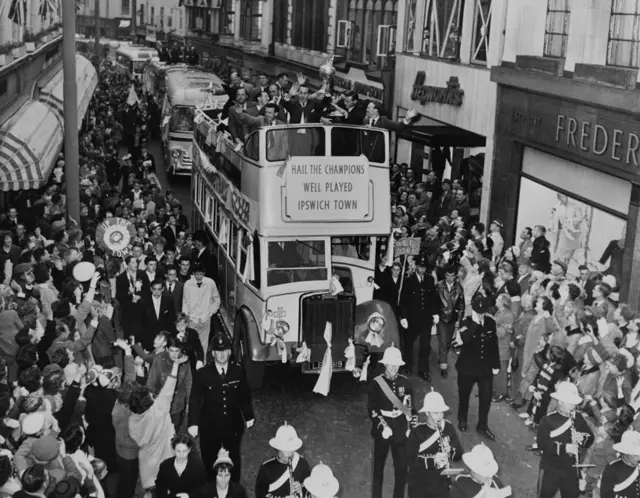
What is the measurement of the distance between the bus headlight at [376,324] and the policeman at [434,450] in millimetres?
4389

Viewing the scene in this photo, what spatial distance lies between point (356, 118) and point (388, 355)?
677 cm

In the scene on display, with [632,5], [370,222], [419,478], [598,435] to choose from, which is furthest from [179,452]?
[632,5]

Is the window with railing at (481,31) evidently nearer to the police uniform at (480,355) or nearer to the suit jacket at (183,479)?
the police uniform at (480,355)

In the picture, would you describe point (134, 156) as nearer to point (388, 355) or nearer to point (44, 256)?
point (44, 256)

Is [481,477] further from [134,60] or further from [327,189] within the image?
[134,60]

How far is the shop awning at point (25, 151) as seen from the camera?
55.2 ft

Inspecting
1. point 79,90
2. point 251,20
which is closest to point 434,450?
point 79,90

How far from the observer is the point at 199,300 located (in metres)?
14.6

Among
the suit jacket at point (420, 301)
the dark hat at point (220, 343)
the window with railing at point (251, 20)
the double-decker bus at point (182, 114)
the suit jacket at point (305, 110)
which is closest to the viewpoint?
the dark hat at point (220, 343)

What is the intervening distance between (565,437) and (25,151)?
11.4 metres

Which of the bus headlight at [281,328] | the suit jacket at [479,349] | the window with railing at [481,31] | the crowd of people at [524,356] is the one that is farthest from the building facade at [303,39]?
the suit jacket at [479,349]

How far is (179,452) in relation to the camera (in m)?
8.59

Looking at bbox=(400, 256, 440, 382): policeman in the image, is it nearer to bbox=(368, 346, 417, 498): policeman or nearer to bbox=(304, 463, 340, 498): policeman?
bbox=(368, 346, 417, 498): policeman

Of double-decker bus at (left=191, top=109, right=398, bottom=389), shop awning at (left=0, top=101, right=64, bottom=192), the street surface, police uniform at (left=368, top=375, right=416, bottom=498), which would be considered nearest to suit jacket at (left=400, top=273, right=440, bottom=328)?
double-decker bus at (left=191, top=109, right=398, bottom=389)
